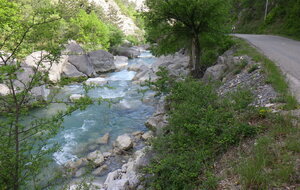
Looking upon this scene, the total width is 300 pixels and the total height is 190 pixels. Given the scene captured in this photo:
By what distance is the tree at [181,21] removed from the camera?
1272 centimetres

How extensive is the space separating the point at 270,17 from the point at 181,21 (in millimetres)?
22087

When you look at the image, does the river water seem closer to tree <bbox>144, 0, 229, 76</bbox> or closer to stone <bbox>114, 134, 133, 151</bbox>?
stone <bbox>114, 134, 133, 151</bbox>

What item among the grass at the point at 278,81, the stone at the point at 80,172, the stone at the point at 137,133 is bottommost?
the stone at the point at 80,172

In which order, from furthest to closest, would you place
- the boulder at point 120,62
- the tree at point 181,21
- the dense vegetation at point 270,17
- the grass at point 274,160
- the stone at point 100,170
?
the boulder at point 120,62 < the dense vegetation at point 270,17 < the tree at point 181,21 < the stone at point 100,170 < the grass at point 274,160

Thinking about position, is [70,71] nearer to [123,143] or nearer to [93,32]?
[93,32]

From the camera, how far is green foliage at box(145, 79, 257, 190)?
530 centimetres

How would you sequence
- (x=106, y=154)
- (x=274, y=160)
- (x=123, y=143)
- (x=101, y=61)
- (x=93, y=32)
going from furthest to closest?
(x=93, y=32) < (x=101, y=61) < (x=123, y=143) < (x=106, y=154) < (x=274, y=160)

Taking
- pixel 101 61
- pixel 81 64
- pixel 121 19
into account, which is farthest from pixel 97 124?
pixel 121 19

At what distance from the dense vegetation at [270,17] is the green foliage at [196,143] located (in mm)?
18678

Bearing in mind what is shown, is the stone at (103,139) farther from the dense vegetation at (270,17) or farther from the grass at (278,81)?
the dense vegetation at (270,17)

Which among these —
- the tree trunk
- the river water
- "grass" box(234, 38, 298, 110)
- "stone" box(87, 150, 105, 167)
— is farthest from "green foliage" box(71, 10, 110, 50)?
"grass" box(234, 38, 298, 110)

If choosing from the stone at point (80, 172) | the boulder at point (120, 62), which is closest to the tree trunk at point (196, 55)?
the stone at point (80, 172)

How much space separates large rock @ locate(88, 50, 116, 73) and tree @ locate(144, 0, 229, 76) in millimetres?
16458

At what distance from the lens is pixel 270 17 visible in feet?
97.9
